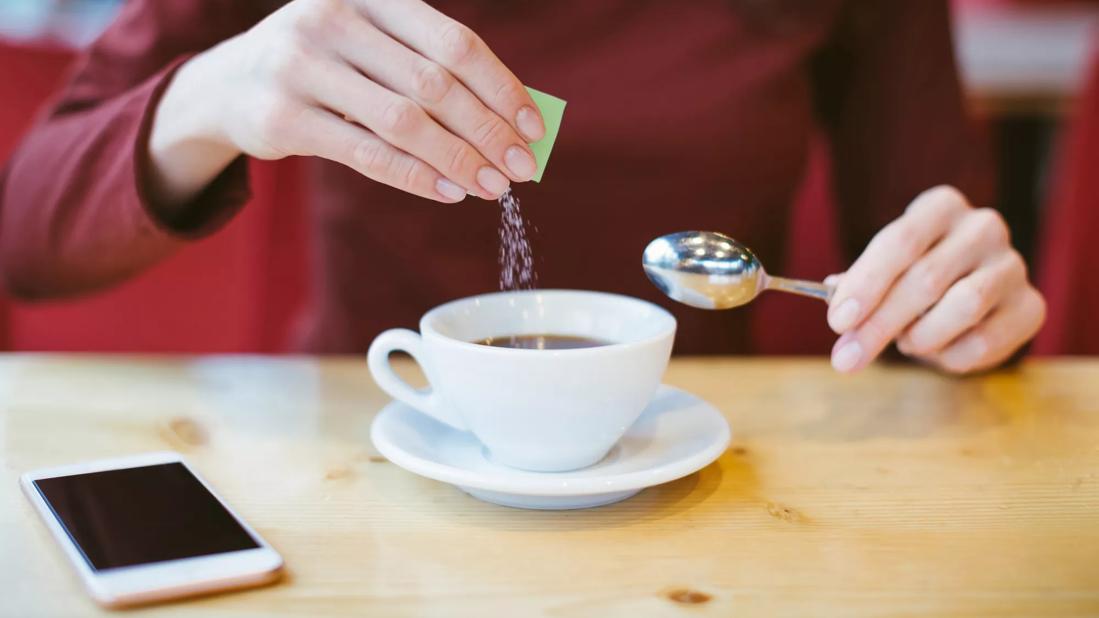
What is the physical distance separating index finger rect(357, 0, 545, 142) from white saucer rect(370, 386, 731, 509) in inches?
9.8

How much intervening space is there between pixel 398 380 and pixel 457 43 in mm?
263

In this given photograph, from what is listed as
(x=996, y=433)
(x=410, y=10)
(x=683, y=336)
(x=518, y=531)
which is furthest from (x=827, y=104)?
(x=518, y=531)

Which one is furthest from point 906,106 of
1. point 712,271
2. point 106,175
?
point 106,175

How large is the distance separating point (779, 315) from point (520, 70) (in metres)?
0.79

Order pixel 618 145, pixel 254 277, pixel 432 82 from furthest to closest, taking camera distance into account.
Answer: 1. pixel 254 277
2. pixel 618 145
3. pixel 432 82

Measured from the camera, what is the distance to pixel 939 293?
865 millimetres

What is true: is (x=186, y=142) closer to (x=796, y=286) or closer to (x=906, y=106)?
(x=796, y=286)

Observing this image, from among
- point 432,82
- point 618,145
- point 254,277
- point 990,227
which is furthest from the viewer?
point 254,277

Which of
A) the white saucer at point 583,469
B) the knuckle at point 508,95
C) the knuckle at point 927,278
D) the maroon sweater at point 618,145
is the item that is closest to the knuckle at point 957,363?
the knuckle at point 927,278

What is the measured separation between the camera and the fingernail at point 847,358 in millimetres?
810

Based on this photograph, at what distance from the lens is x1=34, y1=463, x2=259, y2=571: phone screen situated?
0.56 meters

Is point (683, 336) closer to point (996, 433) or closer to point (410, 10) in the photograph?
point (996, 433)

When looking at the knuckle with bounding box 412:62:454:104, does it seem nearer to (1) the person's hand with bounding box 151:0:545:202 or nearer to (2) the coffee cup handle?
(1) the person's hand with bounding box 151:0:545:202

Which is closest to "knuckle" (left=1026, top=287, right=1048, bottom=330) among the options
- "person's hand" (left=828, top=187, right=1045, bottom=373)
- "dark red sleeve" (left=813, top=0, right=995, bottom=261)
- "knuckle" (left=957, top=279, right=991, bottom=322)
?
"person's hand" (left=828, top=187, right=1045, bottom=373)
